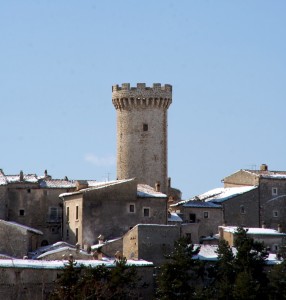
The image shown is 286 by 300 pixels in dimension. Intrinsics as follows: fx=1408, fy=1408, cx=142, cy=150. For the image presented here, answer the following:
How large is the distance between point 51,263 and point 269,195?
79.3 feet

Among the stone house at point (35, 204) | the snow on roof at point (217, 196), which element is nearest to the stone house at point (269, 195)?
the snow on roof at point (217, 196)

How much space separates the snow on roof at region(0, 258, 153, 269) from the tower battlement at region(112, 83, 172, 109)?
73.3 ft

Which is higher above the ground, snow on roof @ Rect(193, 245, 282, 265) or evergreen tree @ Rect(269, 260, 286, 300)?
snow on roof @ Rect(193, 245, 282, 265)

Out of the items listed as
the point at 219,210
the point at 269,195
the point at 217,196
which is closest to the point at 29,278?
the point at 219,210

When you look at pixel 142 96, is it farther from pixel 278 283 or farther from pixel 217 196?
pixel 278 283

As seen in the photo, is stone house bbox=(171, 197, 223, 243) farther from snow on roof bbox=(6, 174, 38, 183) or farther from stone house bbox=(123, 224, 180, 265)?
snow on roof bbox=(6, 174, 38, 183)

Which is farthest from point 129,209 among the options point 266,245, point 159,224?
point 266,245

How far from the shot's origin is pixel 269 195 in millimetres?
99125

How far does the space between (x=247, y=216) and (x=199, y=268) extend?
1688 cm

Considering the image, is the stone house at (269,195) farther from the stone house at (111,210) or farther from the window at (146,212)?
the window at (146,212)

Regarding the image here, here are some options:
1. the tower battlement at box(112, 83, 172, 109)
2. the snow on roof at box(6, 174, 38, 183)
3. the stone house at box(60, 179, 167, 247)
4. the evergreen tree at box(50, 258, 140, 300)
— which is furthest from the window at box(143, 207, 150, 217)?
the tower battlement at box(112, 83, 172, 109)

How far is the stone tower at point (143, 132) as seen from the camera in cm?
10012

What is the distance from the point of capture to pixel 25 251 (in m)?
86.6

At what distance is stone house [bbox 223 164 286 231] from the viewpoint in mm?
98438
